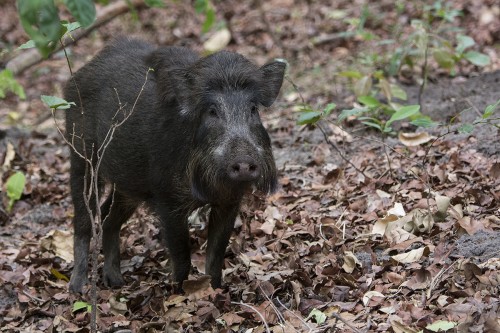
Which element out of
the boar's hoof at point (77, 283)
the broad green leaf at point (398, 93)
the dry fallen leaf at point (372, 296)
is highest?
the dry fallen leaf at point (372, 296)

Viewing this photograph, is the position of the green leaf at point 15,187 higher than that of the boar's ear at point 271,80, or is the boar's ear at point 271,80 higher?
the boar's ear at point 271,80

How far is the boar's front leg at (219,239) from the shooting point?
558cm

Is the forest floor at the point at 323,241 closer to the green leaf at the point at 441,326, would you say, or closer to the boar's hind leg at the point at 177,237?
the green leaf at the point at 441,326

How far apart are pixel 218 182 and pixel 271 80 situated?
99 cm

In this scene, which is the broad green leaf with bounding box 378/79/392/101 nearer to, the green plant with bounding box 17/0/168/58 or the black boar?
the black boar

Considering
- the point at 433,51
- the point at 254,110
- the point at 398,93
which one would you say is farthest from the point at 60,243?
the point at 433,51

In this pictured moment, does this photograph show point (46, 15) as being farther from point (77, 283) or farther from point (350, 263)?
point (77, 283)

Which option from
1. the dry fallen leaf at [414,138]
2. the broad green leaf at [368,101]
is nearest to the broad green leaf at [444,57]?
the broad green leaf at [368,101]

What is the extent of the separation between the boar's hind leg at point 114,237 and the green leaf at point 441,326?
2.92 meters

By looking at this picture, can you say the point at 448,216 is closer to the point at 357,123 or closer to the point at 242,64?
the point at 242,64

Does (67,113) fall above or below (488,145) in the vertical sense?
above

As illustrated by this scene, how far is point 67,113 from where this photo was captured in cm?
645

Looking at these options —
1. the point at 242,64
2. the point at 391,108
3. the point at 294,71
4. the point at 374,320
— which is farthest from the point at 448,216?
the point at 294,71

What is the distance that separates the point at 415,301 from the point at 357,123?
13.0ft
